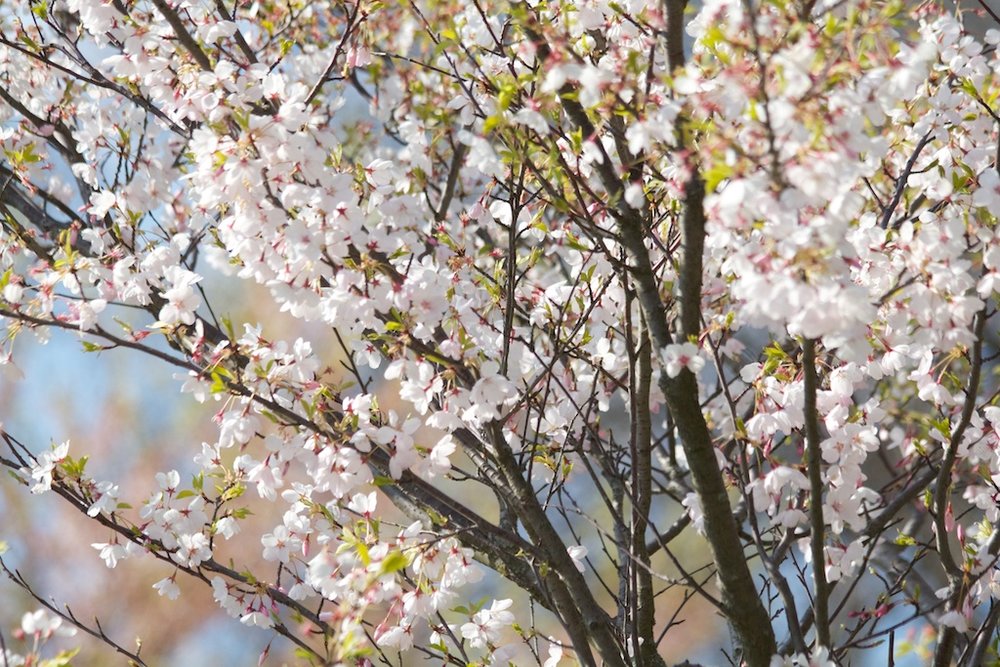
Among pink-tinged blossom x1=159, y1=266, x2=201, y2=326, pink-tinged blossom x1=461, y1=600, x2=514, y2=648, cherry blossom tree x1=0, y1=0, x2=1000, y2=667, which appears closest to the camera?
cherry blossom tree x1=0, y1=0, x2=1000, y2=667

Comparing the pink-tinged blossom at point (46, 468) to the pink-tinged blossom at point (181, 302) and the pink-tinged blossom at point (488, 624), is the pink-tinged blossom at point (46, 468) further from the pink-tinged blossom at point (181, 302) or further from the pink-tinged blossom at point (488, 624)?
the pink-tinged blossom at point (488, 624)

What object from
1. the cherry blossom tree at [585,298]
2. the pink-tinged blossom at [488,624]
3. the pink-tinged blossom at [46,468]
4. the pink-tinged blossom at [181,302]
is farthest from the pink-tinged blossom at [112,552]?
the pink-tinged blossom at [488,624]

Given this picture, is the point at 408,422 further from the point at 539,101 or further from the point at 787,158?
the point at 787,158

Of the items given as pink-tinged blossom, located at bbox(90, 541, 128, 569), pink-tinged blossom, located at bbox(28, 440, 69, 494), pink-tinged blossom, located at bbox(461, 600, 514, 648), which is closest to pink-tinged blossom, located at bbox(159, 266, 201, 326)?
pink-tinged blossom, located at bbox(28, 440, 69, 494)

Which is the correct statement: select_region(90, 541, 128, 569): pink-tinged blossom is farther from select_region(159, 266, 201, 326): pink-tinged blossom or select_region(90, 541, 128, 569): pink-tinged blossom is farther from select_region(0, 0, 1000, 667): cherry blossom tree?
select_region(159, 266, 201, 326): pink-tinged blossom

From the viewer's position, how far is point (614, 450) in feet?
6.24

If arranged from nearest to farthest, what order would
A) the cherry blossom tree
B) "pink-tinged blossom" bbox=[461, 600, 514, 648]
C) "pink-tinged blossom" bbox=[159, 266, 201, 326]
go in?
the cherry blossom tree
"pink-tinged blossom" bbox=[159, 266, 201, 326]
"pink-tinged blossom" bbox=[461, 600, 514, 648]

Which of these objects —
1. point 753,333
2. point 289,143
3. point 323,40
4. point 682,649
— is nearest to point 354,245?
point 289,143

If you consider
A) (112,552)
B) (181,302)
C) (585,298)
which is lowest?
(112,552)

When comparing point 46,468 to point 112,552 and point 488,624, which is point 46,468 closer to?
point 112,552

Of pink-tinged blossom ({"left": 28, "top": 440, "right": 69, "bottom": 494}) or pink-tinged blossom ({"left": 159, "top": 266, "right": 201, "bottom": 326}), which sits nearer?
pink-tinged blossom ({"left": 159, "top": 266, "right": 201, "bottom": 326})

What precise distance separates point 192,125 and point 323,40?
3.14 feet

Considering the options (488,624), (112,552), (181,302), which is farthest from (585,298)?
(112,552)

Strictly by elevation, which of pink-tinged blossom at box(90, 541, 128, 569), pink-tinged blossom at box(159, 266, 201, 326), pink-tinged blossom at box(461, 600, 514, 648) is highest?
pink-tinged blossom at box(159, 266, 201, 326)
